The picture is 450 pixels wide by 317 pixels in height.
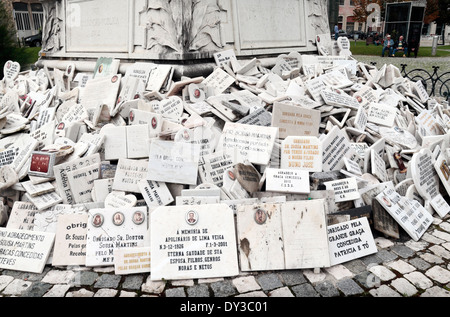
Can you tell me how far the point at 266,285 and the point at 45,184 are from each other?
2.52m

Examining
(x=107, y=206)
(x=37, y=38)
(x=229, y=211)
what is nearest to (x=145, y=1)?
(x=107, y=206)

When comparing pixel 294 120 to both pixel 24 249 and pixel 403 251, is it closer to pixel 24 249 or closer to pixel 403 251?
pixel 403 251

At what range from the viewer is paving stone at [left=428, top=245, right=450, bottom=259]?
3.44 metres

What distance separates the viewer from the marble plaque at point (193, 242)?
3107 millimetres

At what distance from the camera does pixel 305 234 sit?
3270 mm

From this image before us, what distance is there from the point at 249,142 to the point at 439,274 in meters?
2.20

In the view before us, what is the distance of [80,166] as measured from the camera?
13.0 ft

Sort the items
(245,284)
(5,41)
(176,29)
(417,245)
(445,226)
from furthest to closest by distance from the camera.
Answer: (5,41) < (176,29) < (445,226) < (417,245) < (245,284)

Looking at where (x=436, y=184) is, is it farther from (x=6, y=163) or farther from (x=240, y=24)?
(x=6, y=163)

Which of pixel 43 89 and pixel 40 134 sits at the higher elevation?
pixel 43 89

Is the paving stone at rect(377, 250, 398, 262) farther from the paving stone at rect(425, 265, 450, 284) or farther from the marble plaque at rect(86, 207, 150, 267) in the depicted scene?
the marble plaque at rect(86, 207, 150, 267)

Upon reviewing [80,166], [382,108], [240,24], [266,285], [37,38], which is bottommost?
[266,285]

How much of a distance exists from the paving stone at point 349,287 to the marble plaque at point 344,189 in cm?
93

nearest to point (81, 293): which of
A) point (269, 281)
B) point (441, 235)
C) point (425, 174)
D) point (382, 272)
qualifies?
point (269, 281)
